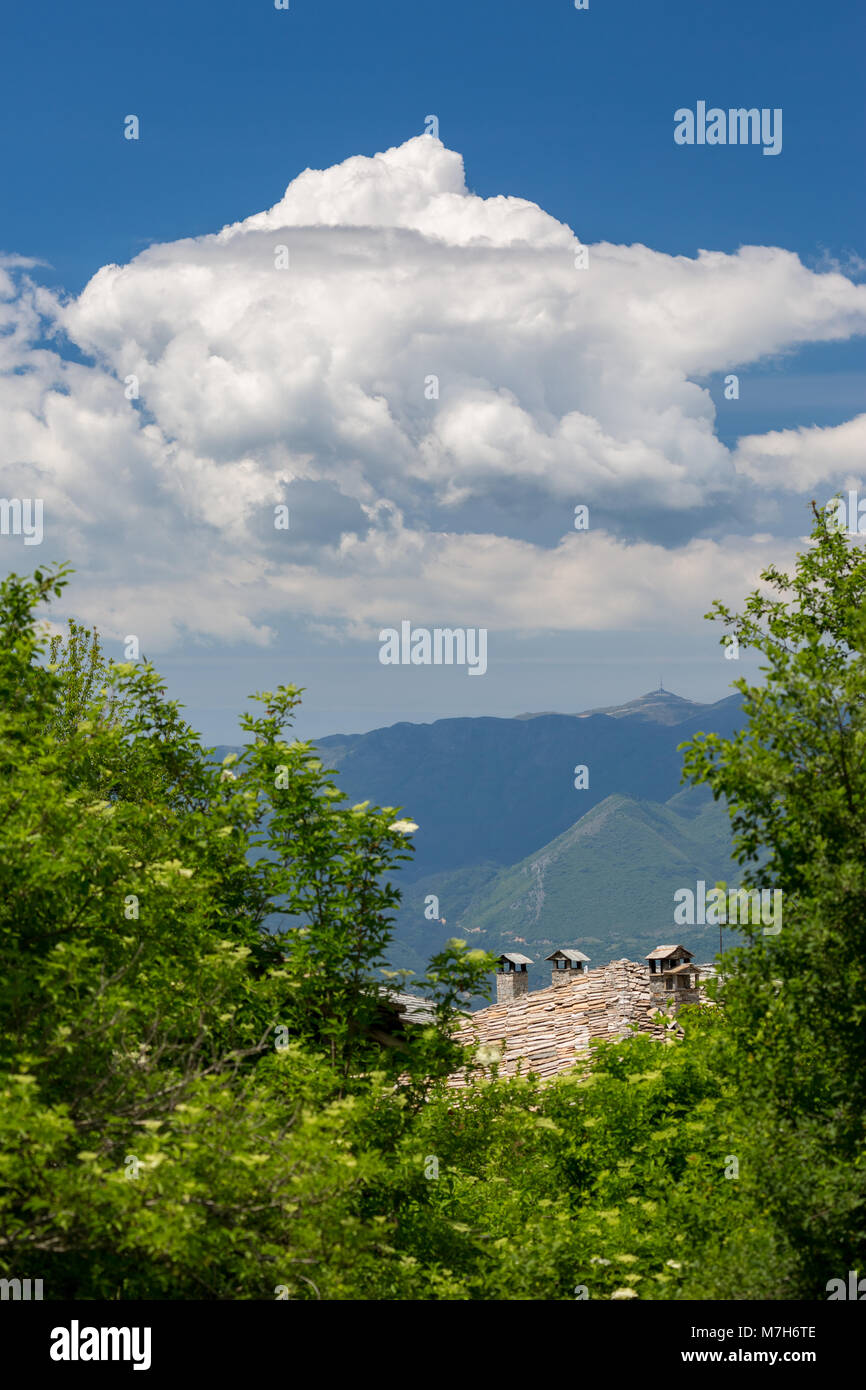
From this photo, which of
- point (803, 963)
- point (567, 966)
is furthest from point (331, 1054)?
point (567, 966)

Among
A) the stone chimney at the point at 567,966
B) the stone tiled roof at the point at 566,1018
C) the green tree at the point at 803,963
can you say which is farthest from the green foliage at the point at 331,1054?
the stone chimney at the point at 567,966

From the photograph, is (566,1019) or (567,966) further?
(567,966)

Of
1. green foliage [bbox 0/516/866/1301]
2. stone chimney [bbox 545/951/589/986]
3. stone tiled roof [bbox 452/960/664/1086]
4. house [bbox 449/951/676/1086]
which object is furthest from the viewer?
stone chimney [bbox 545/951/589/986]

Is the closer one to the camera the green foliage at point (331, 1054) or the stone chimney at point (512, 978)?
the green foliage at point (331, 1054)

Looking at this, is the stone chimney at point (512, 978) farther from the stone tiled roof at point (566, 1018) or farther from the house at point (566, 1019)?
the stone tiled roof at point (566, 1018)

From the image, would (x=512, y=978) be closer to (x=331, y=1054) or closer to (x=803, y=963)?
(x=331, y=1054)

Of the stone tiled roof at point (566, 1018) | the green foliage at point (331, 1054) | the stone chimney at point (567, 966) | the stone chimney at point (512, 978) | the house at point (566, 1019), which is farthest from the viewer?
the stone chimney at point (567, 966)

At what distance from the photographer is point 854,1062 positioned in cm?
995

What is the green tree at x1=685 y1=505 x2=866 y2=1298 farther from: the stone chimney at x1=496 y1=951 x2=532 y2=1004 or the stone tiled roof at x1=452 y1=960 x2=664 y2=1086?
the stone chimney at x1=496 y1=951 x2=532 y2=1004

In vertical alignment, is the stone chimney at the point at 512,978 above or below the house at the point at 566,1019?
above

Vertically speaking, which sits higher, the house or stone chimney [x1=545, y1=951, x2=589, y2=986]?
stone chimney [x1=545, y1=951, x2=589, y2=986]

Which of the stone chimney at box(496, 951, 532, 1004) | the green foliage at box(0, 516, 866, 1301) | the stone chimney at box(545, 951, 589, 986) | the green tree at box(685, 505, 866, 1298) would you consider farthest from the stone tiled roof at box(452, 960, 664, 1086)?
the green tree at box(685, 505, 866, 1298)

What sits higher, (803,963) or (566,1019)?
(803,963)
